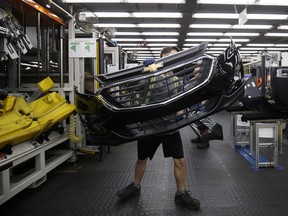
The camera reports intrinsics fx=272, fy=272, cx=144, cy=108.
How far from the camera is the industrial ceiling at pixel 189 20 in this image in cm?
651

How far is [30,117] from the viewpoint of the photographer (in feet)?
8.79

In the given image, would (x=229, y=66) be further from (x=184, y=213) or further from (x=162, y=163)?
(x=162, y=163)

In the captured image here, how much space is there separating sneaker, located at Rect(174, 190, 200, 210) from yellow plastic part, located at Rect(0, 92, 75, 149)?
1.51m

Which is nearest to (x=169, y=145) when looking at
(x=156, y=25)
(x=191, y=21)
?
(x=191, y=21)

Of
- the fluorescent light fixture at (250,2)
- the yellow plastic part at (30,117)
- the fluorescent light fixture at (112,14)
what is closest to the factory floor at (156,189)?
the yellow plastic part at (30,117)

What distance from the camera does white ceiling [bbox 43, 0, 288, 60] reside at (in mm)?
6668

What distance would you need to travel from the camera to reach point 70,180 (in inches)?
131

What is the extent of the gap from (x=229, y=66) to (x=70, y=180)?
2414 mm

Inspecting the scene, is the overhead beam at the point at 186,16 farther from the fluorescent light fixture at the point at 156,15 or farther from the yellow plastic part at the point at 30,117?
the yellow plastic part at the point at 30,117

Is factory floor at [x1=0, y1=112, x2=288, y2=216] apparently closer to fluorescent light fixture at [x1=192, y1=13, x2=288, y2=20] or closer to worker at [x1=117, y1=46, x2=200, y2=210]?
worker at [x1=117, y1=46, x2=200, y2=210]

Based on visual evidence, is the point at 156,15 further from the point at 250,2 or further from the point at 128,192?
the point at 128,192

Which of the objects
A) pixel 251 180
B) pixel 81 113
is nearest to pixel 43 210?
pixel 81 113

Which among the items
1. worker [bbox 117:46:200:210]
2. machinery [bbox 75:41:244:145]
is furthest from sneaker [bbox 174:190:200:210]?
machinery [bbox 75:41:244:145]

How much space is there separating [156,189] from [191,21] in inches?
249
